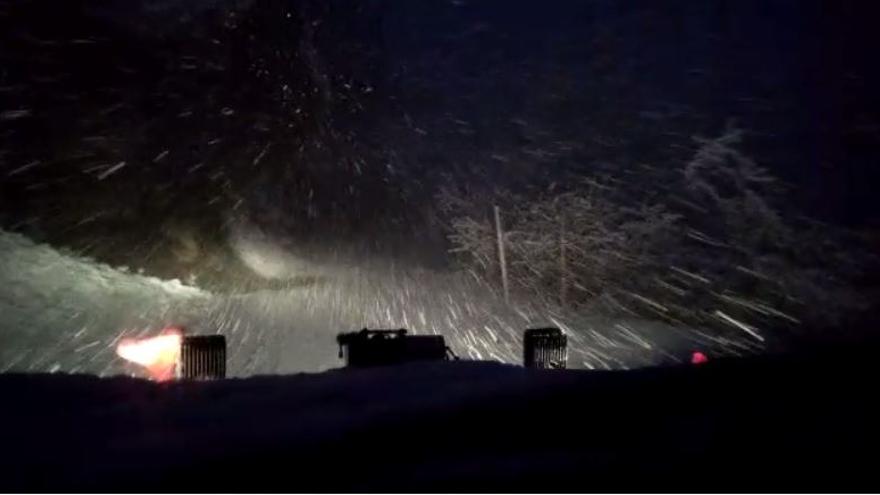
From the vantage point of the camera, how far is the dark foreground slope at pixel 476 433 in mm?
2418

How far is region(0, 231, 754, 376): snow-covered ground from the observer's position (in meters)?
20.6

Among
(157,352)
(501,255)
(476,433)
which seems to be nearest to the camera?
(476,433)

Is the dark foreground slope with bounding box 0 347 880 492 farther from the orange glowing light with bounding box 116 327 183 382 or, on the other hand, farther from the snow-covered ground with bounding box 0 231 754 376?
the snow-covered ground with bounding box 0 231 754 376

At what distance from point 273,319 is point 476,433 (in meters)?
23.6

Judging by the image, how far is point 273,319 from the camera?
25625 millimetres

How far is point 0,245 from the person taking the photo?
1895cm

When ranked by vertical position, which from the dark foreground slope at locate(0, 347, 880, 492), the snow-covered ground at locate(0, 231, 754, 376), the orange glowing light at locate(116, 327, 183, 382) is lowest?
the snow-covered ground at locate(0, 231, 754, 376)

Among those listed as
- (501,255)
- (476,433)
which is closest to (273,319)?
(501,255)

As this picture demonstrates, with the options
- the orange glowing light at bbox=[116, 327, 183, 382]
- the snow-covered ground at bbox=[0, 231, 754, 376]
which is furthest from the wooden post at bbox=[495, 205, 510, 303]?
the orange glowing light at bbox=[116, 327, 183, 382]

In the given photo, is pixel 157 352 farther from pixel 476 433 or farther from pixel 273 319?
A: pixel 273 319

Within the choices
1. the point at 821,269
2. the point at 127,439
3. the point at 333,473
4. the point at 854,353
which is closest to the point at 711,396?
the point at 854,353

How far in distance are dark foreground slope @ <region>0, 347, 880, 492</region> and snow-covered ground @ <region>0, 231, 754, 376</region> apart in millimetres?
16400

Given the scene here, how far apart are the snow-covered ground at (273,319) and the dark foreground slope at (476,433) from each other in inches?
646

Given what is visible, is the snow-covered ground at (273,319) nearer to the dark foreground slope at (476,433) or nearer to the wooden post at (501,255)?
the wooden post at (501,255)
